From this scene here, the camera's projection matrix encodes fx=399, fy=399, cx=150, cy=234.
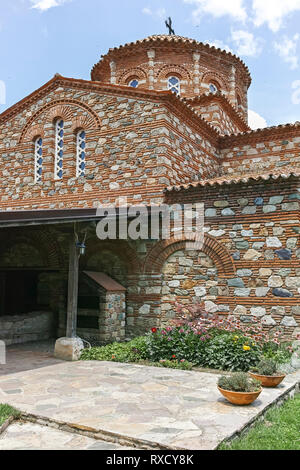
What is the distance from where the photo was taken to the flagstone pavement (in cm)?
369

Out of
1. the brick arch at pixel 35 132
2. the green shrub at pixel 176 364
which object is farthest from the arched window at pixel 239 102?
the green shrub at pixel 176 364

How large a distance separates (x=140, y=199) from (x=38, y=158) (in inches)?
158

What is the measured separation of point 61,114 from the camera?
36.0ft

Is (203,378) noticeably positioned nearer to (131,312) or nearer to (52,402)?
(52,402)

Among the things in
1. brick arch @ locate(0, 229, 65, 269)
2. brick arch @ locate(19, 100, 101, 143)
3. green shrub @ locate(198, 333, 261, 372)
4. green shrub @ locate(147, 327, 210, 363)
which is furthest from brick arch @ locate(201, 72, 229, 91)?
green shrub @ locate(198, 333, 261, 372)

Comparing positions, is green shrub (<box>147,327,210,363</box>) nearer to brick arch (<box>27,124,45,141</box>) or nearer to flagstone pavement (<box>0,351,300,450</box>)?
flagstone pavement (<box>0,351,300,450</box>)

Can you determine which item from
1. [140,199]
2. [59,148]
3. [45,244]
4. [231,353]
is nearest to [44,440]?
[231,353]

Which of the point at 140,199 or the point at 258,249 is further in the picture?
the point at 140,199

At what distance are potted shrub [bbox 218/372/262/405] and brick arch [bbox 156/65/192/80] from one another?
1135cm

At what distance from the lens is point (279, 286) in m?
7.31

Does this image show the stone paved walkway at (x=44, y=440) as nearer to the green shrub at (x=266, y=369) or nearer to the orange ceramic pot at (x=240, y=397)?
the orange ceramic pot at (x=240, y=397)

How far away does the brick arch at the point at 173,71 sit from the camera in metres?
13.5

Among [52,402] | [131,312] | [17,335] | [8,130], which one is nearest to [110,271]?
[131,312]

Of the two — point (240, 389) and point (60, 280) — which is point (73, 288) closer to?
point (60, 280)
